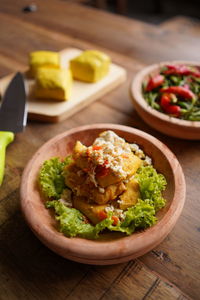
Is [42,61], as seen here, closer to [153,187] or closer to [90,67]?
[90,67]

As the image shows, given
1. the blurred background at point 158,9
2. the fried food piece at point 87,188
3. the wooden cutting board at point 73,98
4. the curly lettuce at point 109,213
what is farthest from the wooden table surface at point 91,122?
the blurred background at point 158,9

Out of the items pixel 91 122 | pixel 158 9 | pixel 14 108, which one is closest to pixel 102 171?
pixel 91 122

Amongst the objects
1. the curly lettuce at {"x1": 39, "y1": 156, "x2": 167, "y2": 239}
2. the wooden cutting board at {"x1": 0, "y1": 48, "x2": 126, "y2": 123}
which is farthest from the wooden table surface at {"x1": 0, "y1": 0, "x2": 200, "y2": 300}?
the curly lettuce at {"x1": 39, "y1": 156, "x2": 167, "y2": 239}

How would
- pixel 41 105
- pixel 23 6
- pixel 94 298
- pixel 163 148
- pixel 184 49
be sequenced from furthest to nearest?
pixel 23 6 → pixel 184 49 → pixel 41 105 → pixel 163 148 → pixel 94 298

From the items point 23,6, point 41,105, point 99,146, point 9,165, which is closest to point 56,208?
point 99,146

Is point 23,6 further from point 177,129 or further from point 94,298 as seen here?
point 94,298
